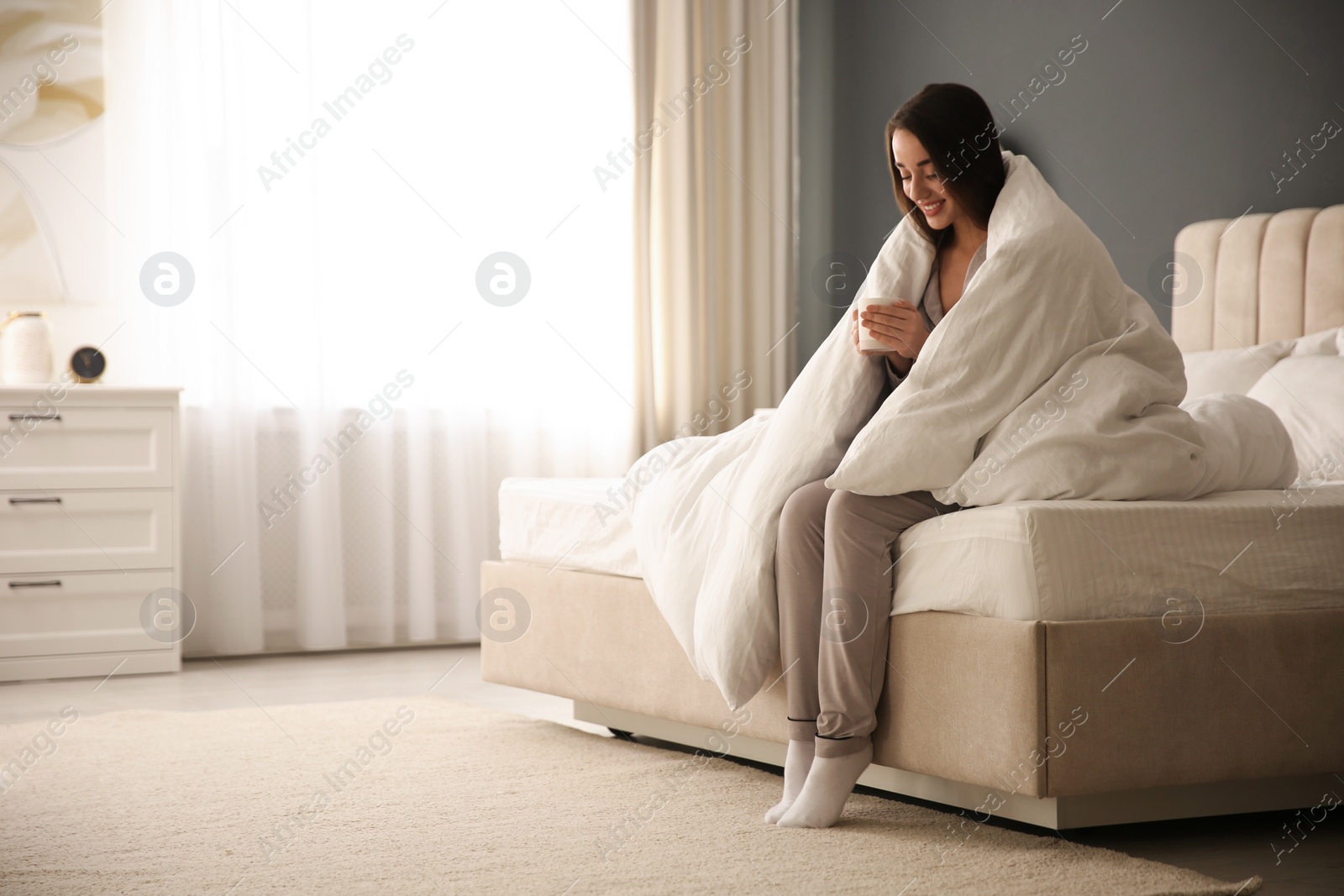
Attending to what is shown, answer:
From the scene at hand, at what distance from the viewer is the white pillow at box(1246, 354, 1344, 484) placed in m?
2.42

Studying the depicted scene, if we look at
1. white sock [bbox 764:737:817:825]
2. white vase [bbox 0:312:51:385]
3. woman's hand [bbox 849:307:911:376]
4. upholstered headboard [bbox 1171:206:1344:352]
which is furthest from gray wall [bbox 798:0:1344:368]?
white vase [bbox 0:312:51:385]

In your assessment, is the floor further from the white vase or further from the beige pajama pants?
the white vase

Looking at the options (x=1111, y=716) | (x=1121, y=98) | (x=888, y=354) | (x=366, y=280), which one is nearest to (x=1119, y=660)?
(x=1111, y=716)

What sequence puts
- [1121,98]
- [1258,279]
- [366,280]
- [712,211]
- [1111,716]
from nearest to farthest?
[1111,716] → [1258,279] → [1121,98] → [366,280] → [712,211]

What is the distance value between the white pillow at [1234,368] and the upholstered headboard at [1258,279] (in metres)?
0.13

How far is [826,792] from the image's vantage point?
1882 millimetres

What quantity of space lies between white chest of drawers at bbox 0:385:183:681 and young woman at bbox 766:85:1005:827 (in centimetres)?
232

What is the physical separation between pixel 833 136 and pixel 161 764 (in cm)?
337

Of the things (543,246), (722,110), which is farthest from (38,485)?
(722,110)

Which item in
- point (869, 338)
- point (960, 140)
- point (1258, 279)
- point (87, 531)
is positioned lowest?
point (87, 531)

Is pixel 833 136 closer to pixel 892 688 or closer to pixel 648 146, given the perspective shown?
pixel 648 146

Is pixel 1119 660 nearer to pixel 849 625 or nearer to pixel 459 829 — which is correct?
pixel 849 625

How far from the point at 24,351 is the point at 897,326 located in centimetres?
277

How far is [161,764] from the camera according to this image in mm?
2455
